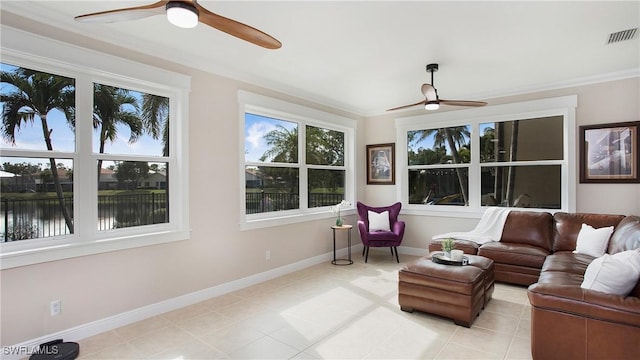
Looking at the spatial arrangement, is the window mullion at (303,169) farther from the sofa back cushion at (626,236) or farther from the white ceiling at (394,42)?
the sofa back cushion at (626,236)

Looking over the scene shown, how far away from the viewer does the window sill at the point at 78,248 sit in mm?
2540

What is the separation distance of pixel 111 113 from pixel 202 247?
1649 mm

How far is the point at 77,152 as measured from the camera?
2914mm

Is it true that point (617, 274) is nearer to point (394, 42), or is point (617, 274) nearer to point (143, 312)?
point (394, 42)

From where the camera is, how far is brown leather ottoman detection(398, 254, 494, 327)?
119 inches

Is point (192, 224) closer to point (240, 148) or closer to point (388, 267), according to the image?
point (240, 148)

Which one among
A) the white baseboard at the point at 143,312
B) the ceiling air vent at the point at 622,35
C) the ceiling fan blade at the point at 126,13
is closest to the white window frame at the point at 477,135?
the ceiling air vent at the point at 622,35

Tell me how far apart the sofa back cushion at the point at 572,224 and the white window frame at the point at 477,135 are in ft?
1.15

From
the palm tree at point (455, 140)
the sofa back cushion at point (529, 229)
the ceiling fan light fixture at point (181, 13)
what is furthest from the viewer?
the palm tree at point (455, 140)

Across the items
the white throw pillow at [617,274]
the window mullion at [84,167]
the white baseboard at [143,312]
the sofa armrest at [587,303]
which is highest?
the window mullion at [84,167]

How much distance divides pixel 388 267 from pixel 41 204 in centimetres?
423

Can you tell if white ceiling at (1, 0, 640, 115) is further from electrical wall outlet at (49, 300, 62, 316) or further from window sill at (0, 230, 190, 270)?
electrical wall outlet at (49, 300, 62, 316)

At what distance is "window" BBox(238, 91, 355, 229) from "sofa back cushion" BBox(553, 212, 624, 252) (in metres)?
3.19

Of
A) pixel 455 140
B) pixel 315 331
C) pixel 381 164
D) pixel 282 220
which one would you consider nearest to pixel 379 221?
pixel 381 164
